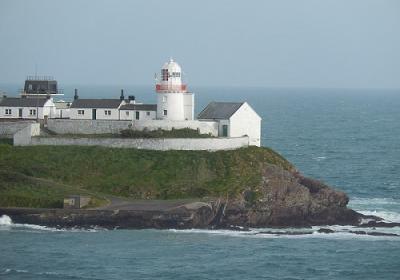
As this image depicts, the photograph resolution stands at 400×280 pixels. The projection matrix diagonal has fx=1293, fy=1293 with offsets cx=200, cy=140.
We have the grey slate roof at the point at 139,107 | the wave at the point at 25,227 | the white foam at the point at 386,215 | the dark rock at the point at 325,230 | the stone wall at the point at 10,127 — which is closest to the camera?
the wave at the point at 25,227

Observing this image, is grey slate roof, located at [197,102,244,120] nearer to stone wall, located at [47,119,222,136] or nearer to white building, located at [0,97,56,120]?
stone wall, located at [47,119,222,136]

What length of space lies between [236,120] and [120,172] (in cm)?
981

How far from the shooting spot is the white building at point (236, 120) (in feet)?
277

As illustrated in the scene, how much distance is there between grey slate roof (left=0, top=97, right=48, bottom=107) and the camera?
3492 inches

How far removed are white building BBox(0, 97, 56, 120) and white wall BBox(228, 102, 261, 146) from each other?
42.7ft

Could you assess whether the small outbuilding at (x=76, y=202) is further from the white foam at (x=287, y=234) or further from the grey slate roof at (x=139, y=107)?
the grey slate roof at (x=139, y=107)

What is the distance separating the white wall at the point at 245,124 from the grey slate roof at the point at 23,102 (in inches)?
535

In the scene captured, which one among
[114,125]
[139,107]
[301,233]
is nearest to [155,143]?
[114,125]

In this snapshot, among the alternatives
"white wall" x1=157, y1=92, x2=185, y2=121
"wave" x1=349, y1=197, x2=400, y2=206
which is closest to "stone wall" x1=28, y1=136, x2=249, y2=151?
"white wall" x1=157, y1=92, x2=185, y2=121

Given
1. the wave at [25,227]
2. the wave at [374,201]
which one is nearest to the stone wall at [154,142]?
the wave at [374,201]

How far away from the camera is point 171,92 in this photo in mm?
84750

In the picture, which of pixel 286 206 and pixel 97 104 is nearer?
pixel 286 206

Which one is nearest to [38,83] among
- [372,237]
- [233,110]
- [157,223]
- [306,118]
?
[233,110]

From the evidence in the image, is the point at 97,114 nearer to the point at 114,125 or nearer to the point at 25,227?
the point at 114,125
